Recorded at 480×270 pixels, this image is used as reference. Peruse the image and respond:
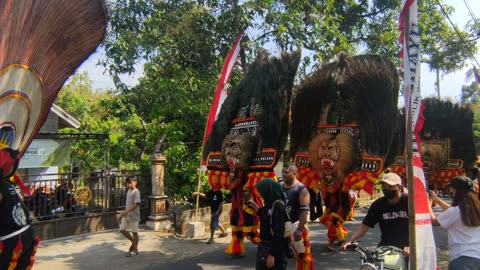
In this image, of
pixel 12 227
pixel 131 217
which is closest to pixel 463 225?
pixel 12 227

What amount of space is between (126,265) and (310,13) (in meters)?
7.01

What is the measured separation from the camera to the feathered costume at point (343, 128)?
6.79m

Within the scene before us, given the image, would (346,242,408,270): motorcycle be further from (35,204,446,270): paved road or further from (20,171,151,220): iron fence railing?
(20,171,151,220): iron fence railing

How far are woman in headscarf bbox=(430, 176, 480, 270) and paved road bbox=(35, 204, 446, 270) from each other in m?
2.77

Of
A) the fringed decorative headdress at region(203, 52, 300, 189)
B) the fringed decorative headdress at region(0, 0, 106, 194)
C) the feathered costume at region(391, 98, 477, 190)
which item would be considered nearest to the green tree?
the feathered costume at region(391, 98, 477, 190)

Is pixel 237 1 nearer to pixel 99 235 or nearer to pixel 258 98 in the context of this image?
pixel 258 98

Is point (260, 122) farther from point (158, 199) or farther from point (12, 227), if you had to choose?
point (12, 227)

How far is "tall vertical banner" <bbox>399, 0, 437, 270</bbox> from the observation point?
3.48 metres

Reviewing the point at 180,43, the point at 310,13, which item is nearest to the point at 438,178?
the point at 310,13

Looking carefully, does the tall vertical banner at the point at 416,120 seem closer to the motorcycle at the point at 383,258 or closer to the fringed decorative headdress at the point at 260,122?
the motorcycle at the point at 383,258

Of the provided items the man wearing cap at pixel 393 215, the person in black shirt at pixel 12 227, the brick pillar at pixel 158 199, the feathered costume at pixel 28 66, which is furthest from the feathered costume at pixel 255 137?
the feathered costume at pixel 28 66

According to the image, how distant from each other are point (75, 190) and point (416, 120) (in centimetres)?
699

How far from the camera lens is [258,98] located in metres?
6.75

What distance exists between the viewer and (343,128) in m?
7.29
